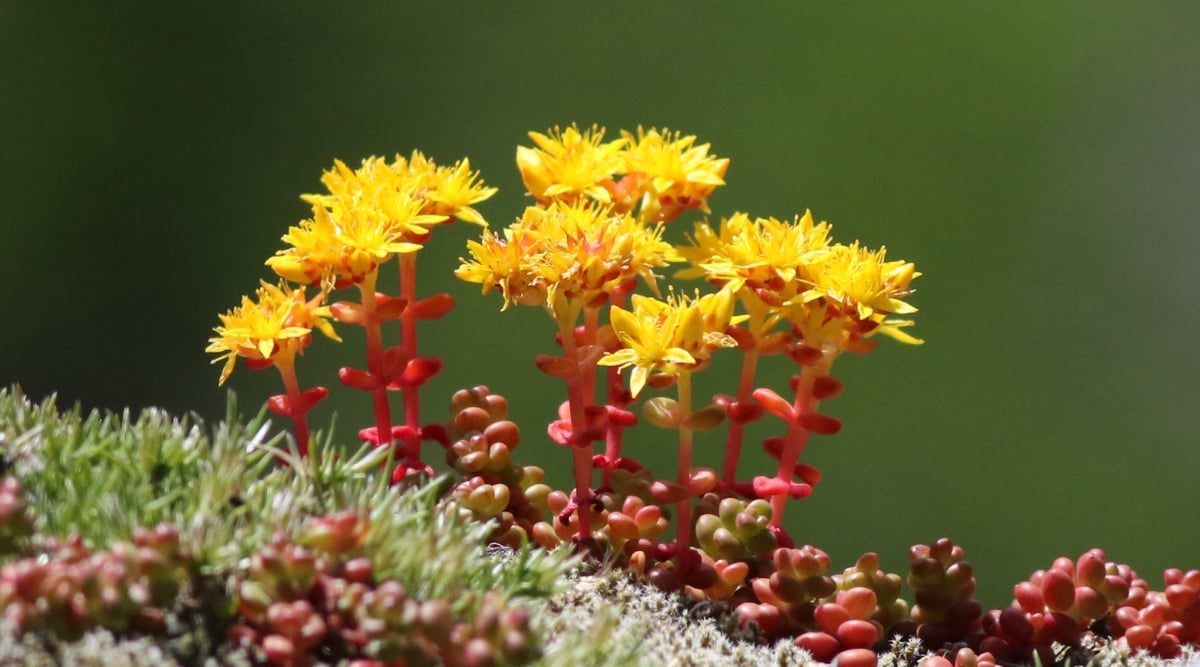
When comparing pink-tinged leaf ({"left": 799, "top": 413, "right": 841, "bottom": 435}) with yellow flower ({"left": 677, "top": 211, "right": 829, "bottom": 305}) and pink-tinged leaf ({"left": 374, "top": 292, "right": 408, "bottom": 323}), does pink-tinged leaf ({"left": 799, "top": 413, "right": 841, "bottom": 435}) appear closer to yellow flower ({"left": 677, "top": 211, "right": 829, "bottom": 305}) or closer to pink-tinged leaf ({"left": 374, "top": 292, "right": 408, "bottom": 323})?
yellow flower ({"left": 677, "top": 211, "right": 829, "bottom": 305})

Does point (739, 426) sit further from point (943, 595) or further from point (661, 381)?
point (943, 595)

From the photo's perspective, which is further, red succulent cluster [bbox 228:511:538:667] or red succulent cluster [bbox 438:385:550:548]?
red succulent cluster [bbox 438:385:550:548]

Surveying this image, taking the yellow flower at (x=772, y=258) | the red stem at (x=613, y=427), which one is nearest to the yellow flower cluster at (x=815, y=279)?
the yellow flower at (x=772, y=258)


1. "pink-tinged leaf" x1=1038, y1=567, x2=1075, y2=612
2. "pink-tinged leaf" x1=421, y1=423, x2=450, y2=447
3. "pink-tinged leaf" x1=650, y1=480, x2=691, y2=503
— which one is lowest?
"pink-tinged leaf" x1=421, y1=423, x2=450, y2=447

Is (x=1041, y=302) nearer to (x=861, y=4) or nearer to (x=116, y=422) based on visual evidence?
(x=861, y=4)

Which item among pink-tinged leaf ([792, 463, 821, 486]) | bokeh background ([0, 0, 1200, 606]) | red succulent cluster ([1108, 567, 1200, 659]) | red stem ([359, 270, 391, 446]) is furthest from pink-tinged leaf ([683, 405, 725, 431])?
bokeh background ([0, 0, 1200, 606])

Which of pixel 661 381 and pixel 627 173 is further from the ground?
pixel 627 173

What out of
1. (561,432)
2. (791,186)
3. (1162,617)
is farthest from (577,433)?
(791,186)
